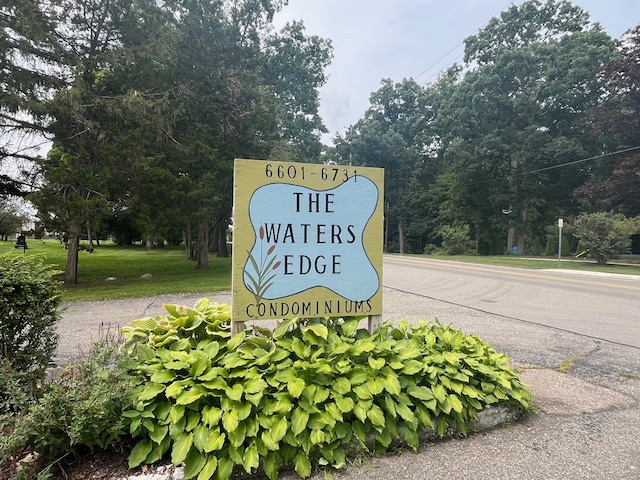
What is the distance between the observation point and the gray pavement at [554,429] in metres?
2.23

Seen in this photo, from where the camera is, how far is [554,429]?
2742mm

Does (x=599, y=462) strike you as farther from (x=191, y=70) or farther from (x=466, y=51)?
(x=466, y=51)

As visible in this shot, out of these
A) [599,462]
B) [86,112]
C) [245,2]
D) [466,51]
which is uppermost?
[466,51]

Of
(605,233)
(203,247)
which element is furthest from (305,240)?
(605,233)

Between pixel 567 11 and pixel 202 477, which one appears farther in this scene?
pixel 567 11

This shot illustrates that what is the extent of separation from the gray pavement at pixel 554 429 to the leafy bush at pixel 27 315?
41cm

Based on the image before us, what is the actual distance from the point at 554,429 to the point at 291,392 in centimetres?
189

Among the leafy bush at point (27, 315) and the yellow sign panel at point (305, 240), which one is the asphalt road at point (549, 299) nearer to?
the yellow sign panel at point (305, 240)

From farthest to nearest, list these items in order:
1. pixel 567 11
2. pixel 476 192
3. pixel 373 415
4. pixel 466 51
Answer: pixel 476 192
pixel 466 51
pixel 567 11
pixel 373 415

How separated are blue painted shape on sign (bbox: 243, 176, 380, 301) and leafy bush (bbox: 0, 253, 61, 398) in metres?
1.31

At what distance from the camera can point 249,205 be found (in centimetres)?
291

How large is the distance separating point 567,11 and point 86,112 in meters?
37.3

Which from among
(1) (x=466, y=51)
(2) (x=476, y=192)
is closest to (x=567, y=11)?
(1) (x=466, y=51)

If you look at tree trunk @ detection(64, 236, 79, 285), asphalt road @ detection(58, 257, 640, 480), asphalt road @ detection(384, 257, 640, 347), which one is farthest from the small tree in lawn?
tree trunk @ detection(64, 236, 79, 285)
